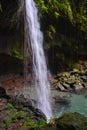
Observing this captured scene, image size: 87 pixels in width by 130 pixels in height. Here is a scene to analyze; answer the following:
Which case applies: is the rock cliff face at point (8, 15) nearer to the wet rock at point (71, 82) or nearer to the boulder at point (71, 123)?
the wet rock at point (71, 82)

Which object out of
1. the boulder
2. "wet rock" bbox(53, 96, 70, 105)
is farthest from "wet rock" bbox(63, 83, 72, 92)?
the boulder

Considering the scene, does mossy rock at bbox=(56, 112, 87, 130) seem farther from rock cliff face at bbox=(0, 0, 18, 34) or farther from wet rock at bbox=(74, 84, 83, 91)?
wet rock at bbox=(74, 84, 83, 91)

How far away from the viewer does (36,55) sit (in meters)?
13.7

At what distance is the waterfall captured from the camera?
1313 cm

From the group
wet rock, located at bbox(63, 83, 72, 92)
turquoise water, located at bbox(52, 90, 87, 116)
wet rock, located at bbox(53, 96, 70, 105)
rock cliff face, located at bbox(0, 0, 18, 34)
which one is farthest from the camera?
wet rock, located at bbox(63, 83, 72, 92)

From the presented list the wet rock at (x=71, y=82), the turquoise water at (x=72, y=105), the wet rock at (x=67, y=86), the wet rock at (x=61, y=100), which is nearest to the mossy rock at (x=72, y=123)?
the turquoise water at (x=72, y=105)

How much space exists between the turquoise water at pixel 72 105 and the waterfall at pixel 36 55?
0.61m

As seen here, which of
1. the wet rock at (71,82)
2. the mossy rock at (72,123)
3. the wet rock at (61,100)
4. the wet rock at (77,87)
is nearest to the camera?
the mossy rock at (72,123)

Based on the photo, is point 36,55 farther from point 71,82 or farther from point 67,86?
point 71,82

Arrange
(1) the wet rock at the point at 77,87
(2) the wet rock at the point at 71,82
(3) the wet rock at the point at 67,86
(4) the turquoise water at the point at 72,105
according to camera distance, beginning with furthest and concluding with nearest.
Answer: (2) the wet rock at the point at 71,82, (1) the wet rock at the point at 77,87, (3) the wet rock at the point at 67,86, (4) the turquoise water at the point at 72,105

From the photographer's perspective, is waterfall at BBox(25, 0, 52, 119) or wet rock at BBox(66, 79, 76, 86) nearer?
waterfall at BBox(25, 0, 52, 119)

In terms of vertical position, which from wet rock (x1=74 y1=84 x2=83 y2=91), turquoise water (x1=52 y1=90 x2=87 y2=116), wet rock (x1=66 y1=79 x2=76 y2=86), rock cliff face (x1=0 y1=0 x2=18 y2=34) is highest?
rock cliff face (x1=0 y1=0 x2=18 y2=34)

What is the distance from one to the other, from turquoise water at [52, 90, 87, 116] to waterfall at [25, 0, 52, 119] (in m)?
0.61

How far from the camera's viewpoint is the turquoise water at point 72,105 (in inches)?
441
